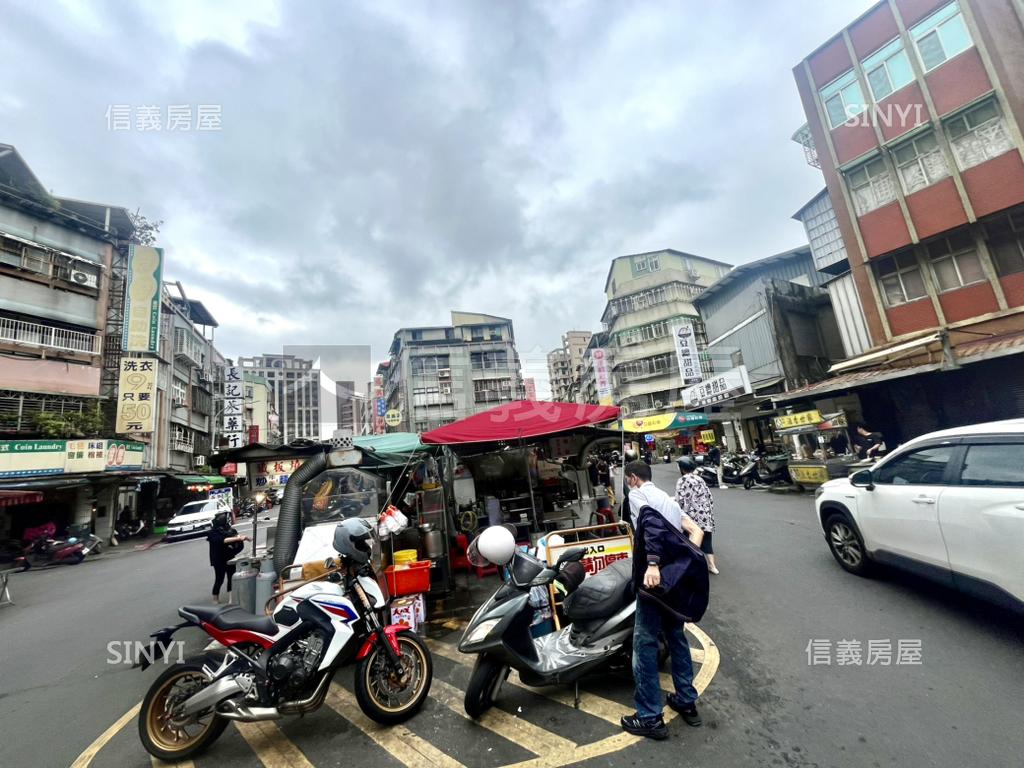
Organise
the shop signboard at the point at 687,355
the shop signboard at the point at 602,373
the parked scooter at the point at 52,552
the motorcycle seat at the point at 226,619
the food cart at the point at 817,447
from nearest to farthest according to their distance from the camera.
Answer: the motorcycle seat at the point at 226,619 < the food cart at the point at 817,447 < the parked scooter at the point at 52,552 < the shop signboard at the point at 687,355 < the shop signboard at the point at 602,373

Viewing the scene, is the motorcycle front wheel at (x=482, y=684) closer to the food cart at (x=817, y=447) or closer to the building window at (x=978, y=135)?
the food cart at (x=817, y=447)

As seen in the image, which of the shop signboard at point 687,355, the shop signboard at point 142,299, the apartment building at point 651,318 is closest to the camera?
the shop signboard at point 142,299

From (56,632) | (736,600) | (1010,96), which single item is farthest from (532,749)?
(1010,96)

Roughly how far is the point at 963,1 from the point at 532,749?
2064cm

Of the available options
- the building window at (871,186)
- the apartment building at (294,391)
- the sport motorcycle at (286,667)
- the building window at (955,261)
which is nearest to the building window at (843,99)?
the building window at (871,186)

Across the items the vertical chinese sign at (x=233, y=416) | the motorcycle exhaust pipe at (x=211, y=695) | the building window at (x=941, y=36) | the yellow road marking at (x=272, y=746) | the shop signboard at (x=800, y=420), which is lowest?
the yellow road marking at (x=272, y=746)

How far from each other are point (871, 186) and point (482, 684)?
18.3 metres

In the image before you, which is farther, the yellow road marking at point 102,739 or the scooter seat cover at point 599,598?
the scooter seat cover at point 599,598

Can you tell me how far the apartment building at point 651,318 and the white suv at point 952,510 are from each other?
3508 centimetres

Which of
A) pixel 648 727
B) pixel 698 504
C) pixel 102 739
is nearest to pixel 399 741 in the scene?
pixel 648 727

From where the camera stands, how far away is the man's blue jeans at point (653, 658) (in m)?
2.86

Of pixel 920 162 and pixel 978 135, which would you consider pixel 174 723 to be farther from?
pixel 978 135

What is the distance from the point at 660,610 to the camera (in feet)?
9.55

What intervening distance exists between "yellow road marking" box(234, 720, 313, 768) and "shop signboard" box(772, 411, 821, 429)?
46.2 feet
